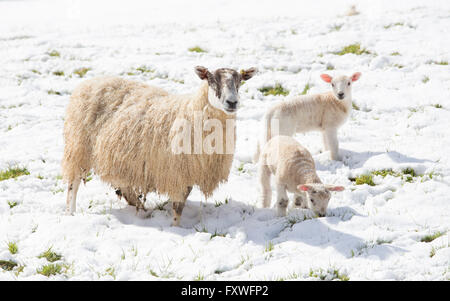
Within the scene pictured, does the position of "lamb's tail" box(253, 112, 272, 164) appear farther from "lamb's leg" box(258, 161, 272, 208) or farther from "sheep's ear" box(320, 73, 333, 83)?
"lamb's leg" box(258, 161, 272, 208)

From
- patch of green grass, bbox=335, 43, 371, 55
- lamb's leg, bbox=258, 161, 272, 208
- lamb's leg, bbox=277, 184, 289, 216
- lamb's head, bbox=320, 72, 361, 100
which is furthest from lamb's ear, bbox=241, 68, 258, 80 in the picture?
patch of green grass, bbox=335, 43, 371, 55

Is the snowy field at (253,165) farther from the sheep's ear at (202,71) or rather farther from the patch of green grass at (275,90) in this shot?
the sheep's ear at (202,71)

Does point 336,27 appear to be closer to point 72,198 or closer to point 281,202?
point 281,202

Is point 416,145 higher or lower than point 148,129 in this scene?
lower

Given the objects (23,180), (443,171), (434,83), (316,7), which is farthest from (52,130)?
(316,7)

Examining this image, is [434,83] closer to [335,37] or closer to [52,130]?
[335,37]

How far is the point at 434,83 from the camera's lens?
9.12m

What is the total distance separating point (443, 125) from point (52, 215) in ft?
20.2

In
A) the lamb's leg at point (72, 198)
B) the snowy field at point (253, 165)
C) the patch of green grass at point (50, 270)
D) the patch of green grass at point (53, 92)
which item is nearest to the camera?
the patch of green grass at point (50, 270)

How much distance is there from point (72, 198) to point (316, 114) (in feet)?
13.0

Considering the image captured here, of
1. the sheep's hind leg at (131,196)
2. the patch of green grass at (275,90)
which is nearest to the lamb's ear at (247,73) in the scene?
the sheep's hind leg at (131,196)

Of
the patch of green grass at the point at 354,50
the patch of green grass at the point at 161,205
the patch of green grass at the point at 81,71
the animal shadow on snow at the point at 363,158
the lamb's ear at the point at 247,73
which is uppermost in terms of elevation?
the lamb's ear at the point at 247,73

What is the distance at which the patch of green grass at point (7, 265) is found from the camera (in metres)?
4.30

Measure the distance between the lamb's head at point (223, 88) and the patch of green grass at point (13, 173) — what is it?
341 cm
